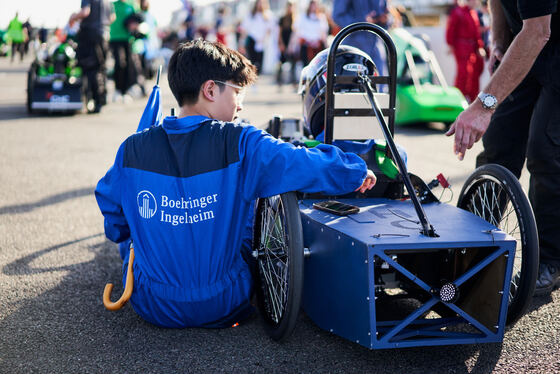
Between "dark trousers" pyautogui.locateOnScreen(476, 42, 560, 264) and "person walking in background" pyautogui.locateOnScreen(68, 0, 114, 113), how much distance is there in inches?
287

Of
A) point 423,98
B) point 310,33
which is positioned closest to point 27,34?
point 310,33

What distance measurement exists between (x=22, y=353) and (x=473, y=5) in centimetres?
938

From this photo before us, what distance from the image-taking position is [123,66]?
10.5 m

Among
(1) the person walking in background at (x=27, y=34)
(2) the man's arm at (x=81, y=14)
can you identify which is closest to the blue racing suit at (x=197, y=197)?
(2) the man's arm at (x=81, y=14)

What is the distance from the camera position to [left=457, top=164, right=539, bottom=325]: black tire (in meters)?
2.39

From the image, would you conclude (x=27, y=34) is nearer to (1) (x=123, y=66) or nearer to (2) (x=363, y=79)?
(1) (x=123, y=66)

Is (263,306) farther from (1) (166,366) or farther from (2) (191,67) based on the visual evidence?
(2) (191,67)

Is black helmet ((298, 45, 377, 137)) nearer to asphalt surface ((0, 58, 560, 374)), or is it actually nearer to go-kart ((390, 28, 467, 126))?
asphalt surface ((0, 58, 560, 374))

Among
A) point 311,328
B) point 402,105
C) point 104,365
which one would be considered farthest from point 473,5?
point 104,365

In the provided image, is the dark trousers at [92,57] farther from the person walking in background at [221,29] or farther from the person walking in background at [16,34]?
the person walking in background at [16,34]

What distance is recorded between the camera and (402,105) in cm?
859

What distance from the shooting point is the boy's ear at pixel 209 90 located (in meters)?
2.60

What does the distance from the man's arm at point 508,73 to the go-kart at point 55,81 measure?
768cm

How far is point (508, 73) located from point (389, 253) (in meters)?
1.04
